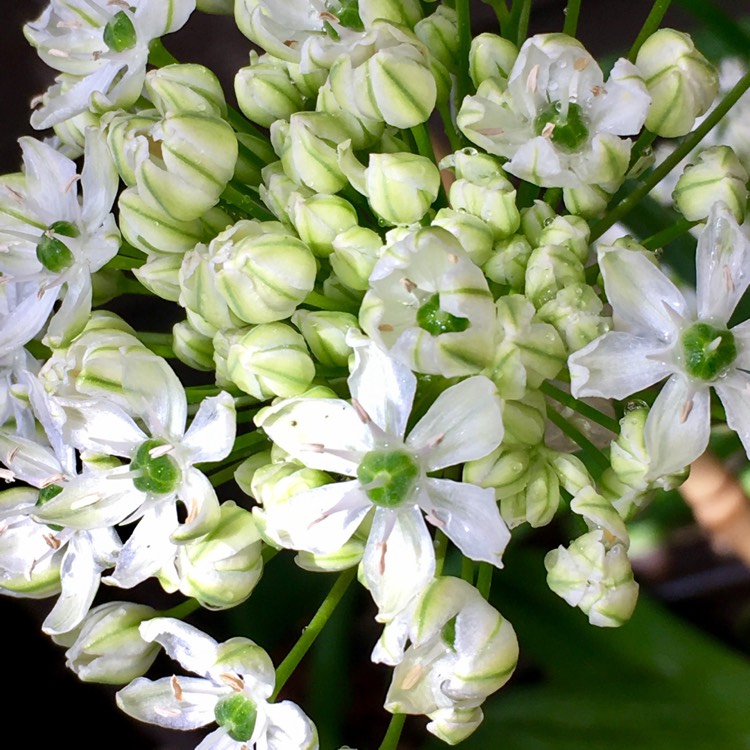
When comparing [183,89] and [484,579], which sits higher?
[183,89]

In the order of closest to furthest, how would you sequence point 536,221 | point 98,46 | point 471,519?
point 471,519 < point 536,221 < point 98,46

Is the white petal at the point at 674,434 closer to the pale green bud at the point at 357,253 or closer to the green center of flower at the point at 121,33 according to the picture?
the pale green bud at the point at 357,253

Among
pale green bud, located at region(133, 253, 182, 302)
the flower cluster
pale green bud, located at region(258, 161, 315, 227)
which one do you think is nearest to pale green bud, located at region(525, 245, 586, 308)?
the flower cluster

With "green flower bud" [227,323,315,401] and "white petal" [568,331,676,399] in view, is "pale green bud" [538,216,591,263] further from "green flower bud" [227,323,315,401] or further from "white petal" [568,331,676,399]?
"green flower bud" [227,323,315,401]

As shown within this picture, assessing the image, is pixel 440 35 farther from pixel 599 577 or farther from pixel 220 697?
pixel 220 697

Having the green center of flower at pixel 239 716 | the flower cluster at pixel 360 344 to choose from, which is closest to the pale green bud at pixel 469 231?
the flower cluster at pixel 360 344

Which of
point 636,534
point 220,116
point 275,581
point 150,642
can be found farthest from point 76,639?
point 636,534

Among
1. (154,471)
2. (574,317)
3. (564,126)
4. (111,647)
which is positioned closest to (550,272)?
(574,317)
